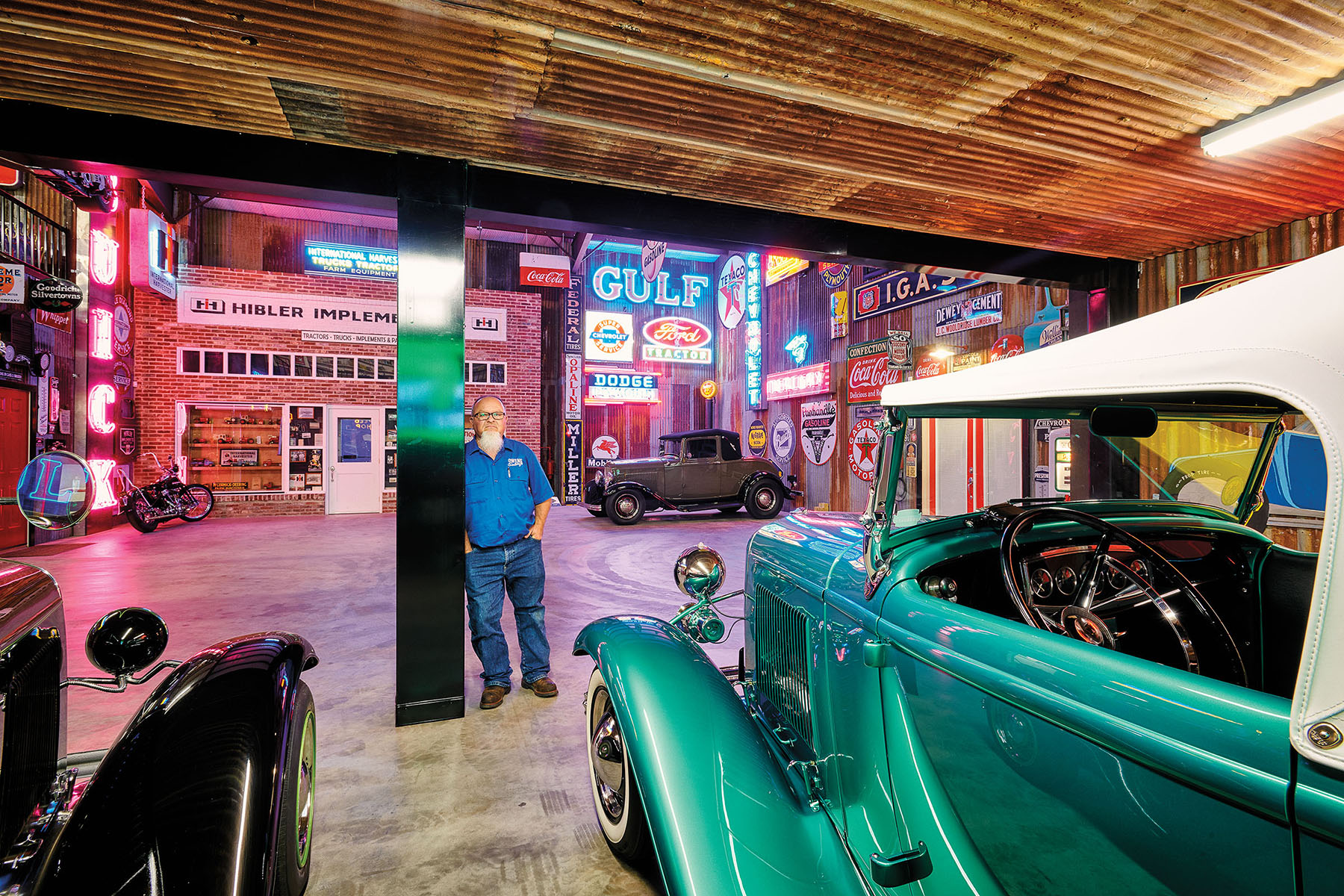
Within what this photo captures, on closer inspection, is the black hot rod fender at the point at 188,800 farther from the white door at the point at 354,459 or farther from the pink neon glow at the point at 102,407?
the white door at the point at 354,459

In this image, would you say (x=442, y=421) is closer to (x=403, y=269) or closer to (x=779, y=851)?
(x=403, y=269)

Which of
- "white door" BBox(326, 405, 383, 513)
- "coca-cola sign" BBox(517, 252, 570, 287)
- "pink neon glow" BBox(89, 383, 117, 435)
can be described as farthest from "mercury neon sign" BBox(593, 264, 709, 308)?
"pink neon glow" BBox(89, 383, 117, 435)

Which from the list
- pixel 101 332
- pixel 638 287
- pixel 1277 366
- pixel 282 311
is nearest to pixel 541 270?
pixel 638 287

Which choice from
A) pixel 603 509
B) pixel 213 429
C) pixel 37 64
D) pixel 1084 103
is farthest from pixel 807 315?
pixel 213 429

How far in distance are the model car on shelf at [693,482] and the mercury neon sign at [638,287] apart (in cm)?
660

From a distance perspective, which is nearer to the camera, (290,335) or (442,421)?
(442,421)

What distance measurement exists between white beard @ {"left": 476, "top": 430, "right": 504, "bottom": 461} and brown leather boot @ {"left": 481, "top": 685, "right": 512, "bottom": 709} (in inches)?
52.3

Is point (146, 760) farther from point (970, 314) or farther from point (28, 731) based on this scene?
point (970, 314)

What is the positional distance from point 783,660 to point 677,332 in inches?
615

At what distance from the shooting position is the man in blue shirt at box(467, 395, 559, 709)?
3.40m

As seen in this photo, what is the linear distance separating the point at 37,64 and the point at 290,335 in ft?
37.7

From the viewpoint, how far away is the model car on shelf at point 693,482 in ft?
36.0

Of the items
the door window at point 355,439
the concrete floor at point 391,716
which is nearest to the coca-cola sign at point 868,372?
the concrete floor at point 391,716

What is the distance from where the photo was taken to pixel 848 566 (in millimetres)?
1748
